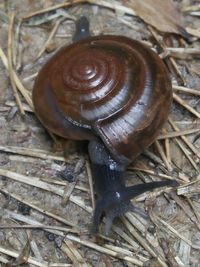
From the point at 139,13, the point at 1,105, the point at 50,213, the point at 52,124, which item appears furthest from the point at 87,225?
the point at 139,13

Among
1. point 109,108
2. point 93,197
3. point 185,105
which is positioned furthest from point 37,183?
point 185,105

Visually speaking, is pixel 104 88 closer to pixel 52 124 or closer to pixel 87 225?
pixel 52 124

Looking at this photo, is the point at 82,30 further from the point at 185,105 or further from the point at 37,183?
the point at 37,183

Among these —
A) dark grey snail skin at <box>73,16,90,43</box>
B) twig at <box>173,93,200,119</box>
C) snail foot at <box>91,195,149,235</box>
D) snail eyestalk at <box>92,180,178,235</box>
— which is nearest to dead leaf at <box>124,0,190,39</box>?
dark grey snail skin at <box>73,16,90,43</box>

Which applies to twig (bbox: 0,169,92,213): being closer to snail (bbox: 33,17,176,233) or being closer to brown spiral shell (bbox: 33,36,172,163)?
snail (bbox: 33,17,176,233)

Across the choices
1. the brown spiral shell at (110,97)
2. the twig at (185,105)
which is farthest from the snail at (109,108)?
the twig at (185,105)

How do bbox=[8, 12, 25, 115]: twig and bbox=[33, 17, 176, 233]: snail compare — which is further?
bbox=[8, 12, 25, 115]: twig

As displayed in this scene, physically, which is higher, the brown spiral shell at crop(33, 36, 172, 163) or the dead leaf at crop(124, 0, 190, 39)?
the dead leaf at crop(124, 0, 190, 39)
